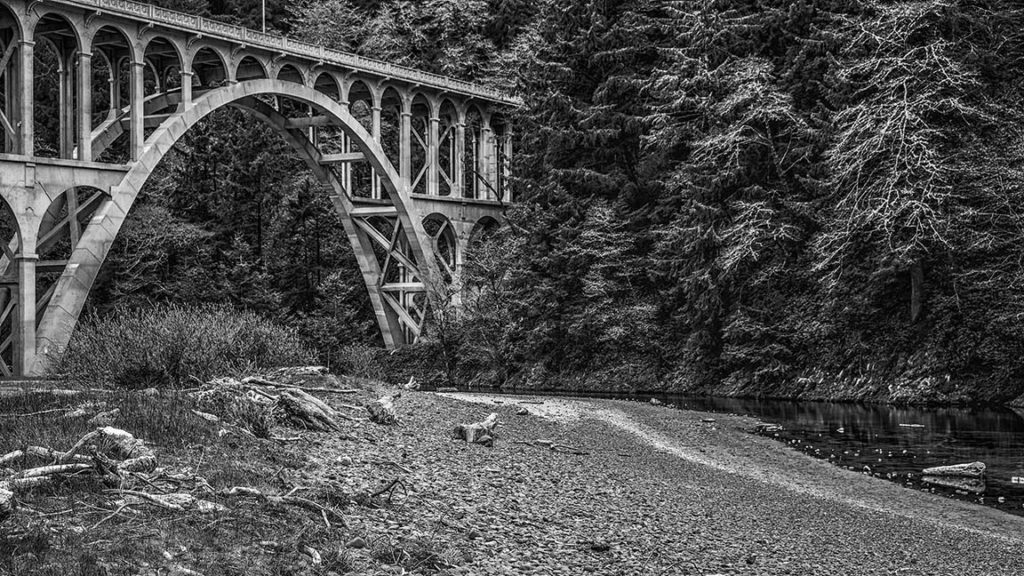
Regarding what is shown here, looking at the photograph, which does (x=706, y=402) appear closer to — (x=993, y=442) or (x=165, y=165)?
(x=993, y=442)

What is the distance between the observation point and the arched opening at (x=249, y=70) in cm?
4662

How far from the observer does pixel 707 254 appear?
139 ft

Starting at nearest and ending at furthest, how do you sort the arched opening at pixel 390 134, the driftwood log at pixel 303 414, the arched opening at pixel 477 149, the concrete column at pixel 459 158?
the driftwood log at pixel 303 414 → the concrete column at pixel 459 158 → the arched opening at pixel 477 149 → the arched opening at pixel 390 134

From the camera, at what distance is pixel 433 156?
182 ft

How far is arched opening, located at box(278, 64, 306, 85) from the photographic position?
48812 mm

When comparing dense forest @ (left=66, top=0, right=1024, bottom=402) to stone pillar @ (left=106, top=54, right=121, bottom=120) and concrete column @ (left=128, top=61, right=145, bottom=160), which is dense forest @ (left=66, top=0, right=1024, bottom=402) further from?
stone pillar @ (left=106, top=54, right=121, bottom=120)

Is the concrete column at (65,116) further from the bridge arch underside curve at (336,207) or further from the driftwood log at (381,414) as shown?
the driftwood log at (381,414)

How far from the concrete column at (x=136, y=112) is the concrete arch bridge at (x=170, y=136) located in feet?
0.21

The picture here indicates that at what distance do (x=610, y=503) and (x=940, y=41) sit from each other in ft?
88.9

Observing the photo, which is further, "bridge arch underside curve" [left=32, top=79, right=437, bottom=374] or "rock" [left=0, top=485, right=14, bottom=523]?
"bridge arch underside curve" [left=32, top=79, right=437, bottom=374]

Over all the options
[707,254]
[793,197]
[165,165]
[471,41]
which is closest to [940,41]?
[793,197]

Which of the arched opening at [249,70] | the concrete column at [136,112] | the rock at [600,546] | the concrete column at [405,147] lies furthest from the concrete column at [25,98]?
the rock at [600,546]

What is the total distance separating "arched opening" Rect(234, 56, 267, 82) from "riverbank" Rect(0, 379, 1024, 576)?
102 feet

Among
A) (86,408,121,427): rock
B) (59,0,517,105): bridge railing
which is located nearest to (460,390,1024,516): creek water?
(86,408,121,427): rock
